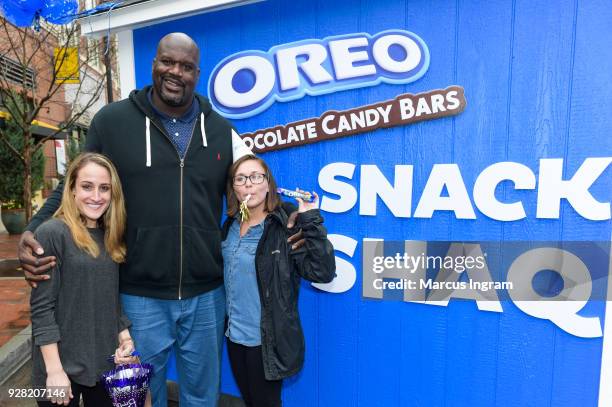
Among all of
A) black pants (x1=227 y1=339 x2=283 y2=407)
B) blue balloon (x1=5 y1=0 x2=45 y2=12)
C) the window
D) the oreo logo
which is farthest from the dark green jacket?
the window

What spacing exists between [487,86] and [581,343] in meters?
1.49

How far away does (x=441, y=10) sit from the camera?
2188 millimetres

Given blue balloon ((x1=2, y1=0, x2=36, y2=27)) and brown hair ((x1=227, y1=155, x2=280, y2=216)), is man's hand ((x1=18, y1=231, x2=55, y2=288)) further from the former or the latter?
blue balloon ((x1=2, y1=0, x2=36, y2=27))

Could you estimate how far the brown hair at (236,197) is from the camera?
1965mm

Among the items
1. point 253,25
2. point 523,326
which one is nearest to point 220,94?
point 253,25

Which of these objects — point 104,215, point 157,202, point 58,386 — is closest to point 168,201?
point 157,202

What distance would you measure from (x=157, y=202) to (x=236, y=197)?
1.24 ft

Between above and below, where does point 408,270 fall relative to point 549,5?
below

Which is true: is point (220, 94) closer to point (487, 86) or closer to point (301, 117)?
point (301, 117)

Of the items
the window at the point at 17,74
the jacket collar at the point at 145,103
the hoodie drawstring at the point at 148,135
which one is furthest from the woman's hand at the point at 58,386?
the window at the point at 17,74

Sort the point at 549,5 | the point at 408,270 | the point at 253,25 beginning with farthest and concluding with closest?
the point at 253,25, the point at 408,270, the point at 549,5

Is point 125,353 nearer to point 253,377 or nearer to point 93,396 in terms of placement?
point 93,396

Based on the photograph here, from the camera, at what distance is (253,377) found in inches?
76.4

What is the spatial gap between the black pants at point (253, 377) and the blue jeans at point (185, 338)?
14 centimetres
